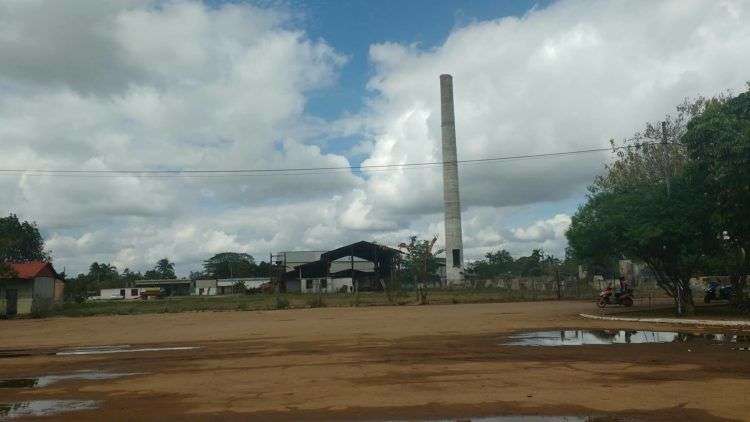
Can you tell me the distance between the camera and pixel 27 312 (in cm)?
3891

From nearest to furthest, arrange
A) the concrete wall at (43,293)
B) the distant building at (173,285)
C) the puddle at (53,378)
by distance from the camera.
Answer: the puddle at (53,378)
the concrete wall at (43,293)
the distant building at (173,285)

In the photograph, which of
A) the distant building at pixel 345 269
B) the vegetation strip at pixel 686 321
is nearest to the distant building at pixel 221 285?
the distant building at pixel 345 269

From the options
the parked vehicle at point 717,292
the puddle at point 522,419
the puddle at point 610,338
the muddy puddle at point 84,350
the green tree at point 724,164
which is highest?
the green tree at point 724,164

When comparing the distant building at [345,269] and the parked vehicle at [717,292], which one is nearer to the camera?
the parked vehicle at [717,292]

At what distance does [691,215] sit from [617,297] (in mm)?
8299

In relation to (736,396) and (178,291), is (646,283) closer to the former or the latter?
(736,396)

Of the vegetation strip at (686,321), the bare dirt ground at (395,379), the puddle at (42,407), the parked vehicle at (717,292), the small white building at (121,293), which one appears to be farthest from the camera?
the small white building at (121,293)

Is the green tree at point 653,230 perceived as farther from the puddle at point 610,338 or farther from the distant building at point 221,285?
the distant building at point 221,285

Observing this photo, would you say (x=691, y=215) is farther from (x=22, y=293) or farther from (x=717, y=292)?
(x=22, y=293)

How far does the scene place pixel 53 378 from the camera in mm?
12273

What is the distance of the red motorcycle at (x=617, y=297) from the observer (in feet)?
95.7

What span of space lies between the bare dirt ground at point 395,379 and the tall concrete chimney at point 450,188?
61.0 meters

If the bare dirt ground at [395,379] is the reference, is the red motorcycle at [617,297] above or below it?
above

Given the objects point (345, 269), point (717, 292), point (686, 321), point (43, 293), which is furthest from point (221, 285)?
point (686, 321)
